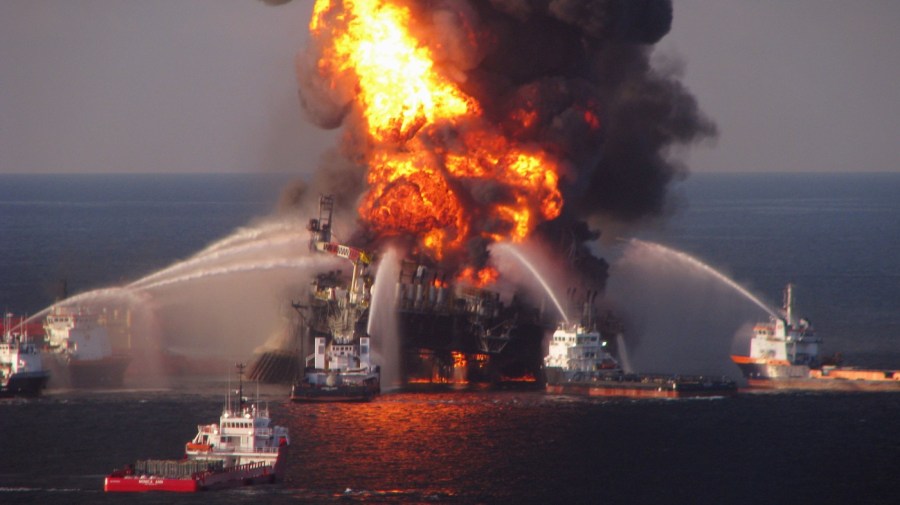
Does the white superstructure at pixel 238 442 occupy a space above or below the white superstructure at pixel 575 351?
below

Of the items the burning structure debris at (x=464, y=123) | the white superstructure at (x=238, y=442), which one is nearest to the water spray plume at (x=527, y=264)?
the burning structure debris at (x=464, y=123)

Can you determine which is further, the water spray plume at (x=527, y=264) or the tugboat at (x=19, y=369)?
the water spray plume at (x=527, y=264)

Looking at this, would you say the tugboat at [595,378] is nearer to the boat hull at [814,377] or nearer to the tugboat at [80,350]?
the boat hull at [814,377]

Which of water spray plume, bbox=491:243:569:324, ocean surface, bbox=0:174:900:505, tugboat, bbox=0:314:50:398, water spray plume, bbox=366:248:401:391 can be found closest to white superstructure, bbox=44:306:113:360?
ocean surface, bbox=0:174:900:505

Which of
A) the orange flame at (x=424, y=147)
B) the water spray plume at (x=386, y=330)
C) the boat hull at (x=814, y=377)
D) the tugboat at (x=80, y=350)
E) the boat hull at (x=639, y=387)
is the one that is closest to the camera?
the boat hull at (x=639, y=387)

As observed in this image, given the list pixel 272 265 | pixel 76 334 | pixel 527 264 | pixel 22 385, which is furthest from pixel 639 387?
pixel 22 385

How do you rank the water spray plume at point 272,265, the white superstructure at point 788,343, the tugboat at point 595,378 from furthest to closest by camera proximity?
the water spray plume at point 272,265, the white superstructure at point 788,343, the tugboat at point 595,378

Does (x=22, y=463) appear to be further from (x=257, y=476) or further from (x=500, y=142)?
(x=500, y=142)
